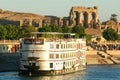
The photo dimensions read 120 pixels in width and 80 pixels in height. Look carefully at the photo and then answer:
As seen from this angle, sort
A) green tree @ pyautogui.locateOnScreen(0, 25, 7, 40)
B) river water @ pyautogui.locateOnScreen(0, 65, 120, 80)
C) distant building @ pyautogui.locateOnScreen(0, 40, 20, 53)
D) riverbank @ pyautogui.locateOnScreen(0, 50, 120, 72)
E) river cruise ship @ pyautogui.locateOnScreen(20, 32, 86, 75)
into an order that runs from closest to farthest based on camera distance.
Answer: river water @ pyautogui.locateOnScreen(0, 65, 120, 80)
river cruise ship @ pyautogui.locateOnScreen(20, 32, 86, 75)
riverbank @ pyautogui.locateOnScreen(0, 50, 120, 72)
distant building @ pyautogui.locateOnScreen(0, 40, 20, 53)
green tree @ pyautogui.locateOnScreen(0, 25, 7, 40)

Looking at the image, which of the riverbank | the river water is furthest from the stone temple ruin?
the river water

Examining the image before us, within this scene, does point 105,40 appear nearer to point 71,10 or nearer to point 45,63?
point 71,10

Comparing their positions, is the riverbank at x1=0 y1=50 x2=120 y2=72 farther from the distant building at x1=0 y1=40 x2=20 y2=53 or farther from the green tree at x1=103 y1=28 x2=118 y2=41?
the green tree at x1=103 y1=28 x2=118 y2=41

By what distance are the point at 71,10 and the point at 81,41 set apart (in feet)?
232

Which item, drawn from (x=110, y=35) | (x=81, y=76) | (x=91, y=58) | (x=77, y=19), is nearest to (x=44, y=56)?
(x=81, y=76)

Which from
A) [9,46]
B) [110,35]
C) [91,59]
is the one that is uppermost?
[110,35]

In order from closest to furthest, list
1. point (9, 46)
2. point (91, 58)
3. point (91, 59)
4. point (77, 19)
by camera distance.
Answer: point (9, 46) < point (91, 59) < point (91, 58) < point (77, 19)

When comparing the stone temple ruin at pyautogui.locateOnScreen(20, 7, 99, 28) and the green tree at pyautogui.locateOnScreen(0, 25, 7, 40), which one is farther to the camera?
the stone temple ruin at pyautogui.locateOnScreen(20, 7, 99, 28)

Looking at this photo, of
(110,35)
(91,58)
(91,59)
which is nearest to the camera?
(91,59)

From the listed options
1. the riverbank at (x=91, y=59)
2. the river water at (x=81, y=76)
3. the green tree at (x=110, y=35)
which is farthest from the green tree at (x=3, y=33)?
the green tree at (x=110, y=35)

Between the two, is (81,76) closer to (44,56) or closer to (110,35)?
(44,56)

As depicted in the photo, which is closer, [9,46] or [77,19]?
[9,46]

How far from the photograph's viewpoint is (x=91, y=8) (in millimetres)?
149375

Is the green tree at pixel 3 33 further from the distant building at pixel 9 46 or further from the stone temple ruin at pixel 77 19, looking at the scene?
the stone temple ruin at pixel 77 19
